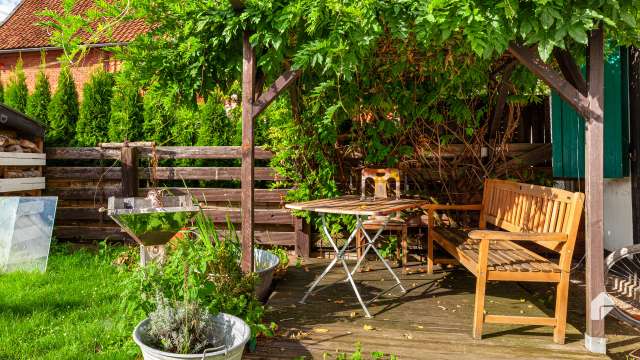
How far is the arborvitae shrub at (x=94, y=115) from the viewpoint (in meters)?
6.92

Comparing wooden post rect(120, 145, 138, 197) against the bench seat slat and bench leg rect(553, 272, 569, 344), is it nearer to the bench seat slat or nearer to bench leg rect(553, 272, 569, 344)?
the bench seat slat

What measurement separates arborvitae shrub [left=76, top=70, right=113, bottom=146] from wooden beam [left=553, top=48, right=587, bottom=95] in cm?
629

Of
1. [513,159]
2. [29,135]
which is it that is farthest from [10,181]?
[513,159]

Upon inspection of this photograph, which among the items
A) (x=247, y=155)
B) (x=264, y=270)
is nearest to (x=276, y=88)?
(x=247, y=155)

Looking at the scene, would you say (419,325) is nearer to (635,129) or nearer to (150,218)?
(150,218)

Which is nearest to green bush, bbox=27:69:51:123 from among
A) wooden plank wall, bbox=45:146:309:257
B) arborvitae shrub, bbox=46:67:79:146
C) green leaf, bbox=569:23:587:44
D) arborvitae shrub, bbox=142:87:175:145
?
arborvitae shrub, bbox=46:67:79:146

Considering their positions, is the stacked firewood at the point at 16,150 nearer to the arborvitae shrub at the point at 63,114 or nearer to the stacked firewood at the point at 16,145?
the stacked firewood at the point at 16,145

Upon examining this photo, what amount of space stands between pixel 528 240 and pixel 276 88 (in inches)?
82.3

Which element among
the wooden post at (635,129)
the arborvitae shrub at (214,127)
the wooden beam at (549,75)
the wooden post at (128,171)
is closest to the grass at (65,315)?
the wooden post at (128,171)

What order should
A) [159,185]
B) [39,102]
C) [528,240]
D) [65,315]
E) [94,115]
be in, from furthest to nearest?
[39,102] < [94,115] < [159,185] < [65,315] < [528,240]

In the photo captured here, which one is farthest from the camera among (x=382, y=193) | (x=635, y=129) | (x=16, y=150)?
(x=16, y=150)

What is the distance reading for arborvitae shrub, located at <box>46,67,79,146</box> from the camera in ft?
23.0

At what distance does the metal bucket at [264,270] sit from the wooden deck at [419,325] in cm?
11

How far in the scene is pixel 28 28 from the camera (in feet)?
46.1
